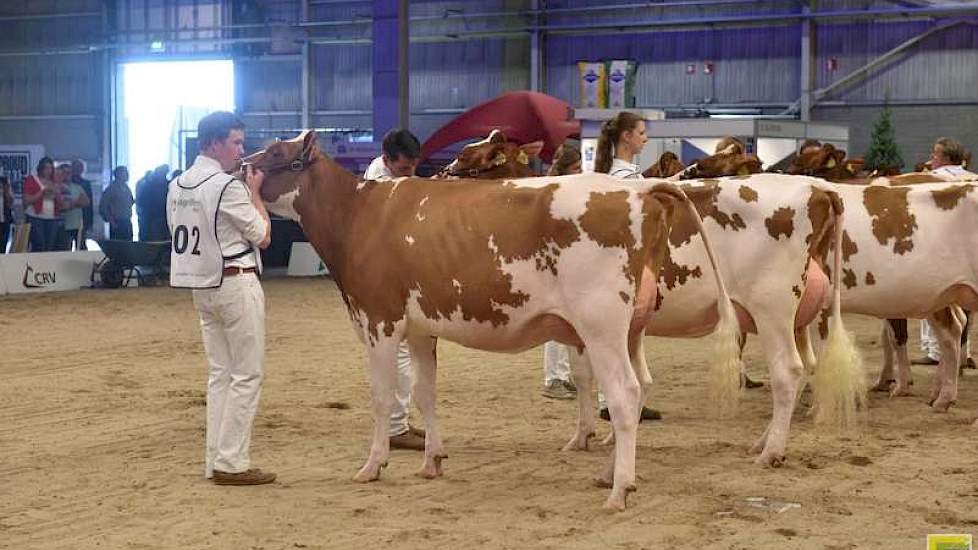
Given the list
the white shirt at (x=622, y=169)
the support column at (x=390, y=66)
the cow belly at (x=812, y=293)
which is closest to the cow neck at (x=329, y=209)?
→ the white shirt at (x=622, y=169)

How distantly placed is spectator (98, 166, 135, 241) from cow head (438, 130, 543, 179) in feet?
50.5

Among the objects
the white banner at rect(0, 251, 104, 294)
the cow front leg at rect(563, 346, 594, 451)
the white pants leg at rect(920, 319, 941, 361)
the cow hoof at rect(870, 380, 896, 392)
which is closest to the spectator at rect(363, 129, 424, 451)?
the cow front leg at rect(563, 346, 594, 451)

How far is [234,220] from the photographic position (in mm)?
6680

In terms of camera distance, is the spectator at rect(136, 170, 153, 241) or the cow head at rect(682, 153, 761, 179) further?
the spectator at rect(136, 170, 153, 241)

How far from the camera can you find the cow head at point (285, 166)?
7422mm

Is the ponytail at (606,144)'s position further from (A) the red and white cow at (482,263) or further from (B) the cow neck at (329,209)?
(B) the cow neck at (329,209)

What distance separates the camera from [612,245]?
6457mm

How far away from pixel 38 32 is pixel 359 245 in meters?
31.0

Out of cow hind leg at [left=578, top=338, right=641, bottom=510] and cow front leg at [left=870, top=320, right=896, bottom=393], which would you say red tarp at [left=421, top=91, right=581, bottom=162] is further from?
cow hind leg at [left=578, top=338, right=641, bottom=510]

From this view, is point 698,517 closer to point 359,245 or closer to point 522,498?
point 522,498

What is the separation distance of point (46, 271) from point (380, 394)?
13350 millimetres

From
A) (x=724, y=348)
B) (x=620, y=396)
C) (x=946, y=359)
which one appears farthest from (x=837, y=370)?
(x=946, y=359)

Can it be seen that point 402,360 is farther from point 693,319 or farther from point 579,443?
point 693,319

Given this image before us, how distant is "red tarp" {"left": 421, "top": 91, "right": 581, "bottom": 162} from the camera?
72.3 feet
